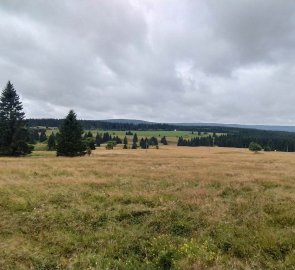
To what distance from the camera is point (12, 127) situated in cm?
5947

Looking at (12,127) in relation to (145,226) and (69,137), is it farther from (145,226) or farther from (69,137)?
(145,226)

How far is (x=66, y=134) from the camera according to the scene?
63344mm

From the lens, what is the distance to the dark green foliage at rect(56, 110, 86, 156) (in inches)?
2482

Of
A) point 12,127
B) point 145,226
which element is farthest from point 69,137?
point 145,226

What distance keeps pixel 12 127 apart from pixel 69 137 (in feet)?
31.5

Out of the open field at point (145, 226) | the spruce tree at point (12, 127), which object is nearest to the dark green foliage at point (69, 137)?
the spruce tree at point (12, 127)

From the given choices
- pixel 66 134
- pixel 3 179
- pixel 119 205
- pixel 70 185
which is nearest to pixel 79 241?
pixel 119 205

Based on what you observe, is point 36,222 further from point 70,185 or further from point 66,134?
point 66,134

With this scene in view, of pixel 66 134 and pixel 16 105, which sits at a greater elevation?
pixel 16 105

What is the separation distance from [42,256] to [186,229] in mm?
4487

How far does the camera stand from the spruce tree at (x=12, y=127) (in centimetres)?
5825

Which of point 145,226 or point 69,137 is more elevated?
point 69,137

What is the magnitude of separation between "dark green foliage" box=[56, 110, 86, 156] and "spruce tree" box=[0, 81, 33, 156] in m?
5.56

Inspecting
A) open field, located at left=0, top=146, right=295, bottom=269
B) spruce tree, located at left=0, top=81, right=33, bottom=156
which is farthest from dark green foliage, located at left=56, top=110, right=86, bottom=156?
open field, located at left=0, top=146, right=295, bottom=269
